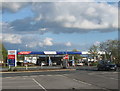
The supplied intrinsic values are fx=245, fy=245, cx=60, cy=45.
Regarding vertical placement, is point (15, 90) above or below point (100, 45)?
below

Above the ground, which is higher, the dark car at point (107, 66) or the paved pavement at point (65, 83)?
the dark car at point (107, 66)

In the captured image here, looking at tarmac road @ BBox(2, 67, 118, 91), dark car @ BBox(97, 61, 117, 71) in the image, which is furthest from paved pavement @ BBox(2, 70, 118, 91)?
dark car @ BBox(97, 61, 117, 71)

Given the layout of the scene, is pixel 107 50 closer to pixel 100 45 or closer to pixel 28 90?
pixel 100 45

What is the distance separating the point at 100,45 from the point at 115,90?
61.8 metres

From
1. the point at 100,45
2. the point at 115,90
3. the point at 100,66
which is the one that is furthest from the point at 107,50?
the point at 115,90

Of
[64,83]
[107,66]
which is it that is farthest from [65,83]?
[107,66]

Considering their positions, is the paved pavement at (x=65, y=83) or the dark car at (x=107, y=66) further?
the dark car at (x=107, y=66)

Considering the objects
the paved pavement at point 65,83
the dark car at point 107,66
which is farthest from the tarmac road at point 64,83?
the dark car at point 107,66

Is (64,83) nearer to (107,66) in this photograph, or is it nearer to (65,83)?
(65,83)

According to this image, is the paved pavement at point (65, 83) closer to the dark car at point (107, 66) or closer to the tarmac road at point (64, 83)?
the tarmac road at point (64, 83)

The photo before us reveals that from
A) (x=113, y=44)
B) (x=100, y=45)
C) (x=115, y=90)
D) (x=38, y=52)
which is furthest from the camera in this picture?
(x=38, y=52)

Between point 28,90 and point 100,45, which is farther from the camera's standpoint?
point 100,45

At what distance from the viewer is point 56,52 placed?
80812 millimetres

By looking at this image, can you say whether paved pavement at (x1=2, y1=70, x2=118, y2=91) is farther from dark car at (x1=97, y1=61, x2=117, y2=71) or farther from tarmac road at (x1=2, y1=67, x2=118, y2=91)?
dark car at (x1=97, y1=61, x2=117, y2=71)
